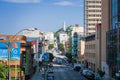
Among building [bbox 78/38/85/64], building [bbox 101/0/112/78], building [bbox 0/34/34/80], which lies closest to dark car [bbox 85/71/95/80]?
building [bbox 101/0/112/78]

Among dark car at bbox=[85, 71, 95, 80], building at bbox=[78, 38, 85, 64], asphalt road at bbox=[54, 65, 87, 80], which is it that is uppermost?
building at bbox=[78, 38, 85, 64]

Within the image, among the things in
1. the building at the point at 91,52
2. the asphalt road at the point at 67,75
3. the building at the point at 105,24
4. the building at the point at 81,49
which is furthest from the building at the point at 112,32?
the building at the point at 81,49

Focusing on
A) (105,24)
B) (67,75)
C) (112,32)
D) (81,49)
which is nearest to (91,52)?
(67,75)

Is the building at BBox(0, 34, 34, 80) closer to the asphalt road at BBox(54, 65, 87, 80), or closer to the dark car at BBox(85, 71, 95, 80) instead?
the asphalt road at BBox(54, 65, 87, 80)

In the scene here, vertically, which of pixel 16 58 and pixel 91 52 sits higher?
pixel 16 58

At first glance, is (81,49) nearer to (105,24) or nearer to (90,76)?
(105,24)

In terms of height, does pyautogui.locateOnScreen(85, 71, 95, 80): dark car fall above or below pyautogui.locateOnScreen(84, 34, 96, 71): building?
below

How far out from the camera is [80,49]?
184 m

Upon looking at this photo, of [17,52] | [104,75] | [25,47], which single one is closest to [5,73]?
[17,52]

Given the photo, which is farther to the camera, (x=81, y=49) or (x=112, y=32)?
(x=81, y=49)

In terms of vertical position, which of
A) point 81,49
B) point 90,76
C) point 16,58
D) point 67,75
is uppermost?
point 16,58

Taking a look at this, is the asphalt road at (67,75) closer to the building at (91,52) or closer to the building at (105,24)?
the building at (105,24)

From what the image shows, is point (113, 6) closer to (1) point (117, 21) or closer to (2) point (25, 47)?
(1) point (117, 21)

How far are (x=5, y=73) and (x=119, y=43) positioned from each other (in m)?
26.0
